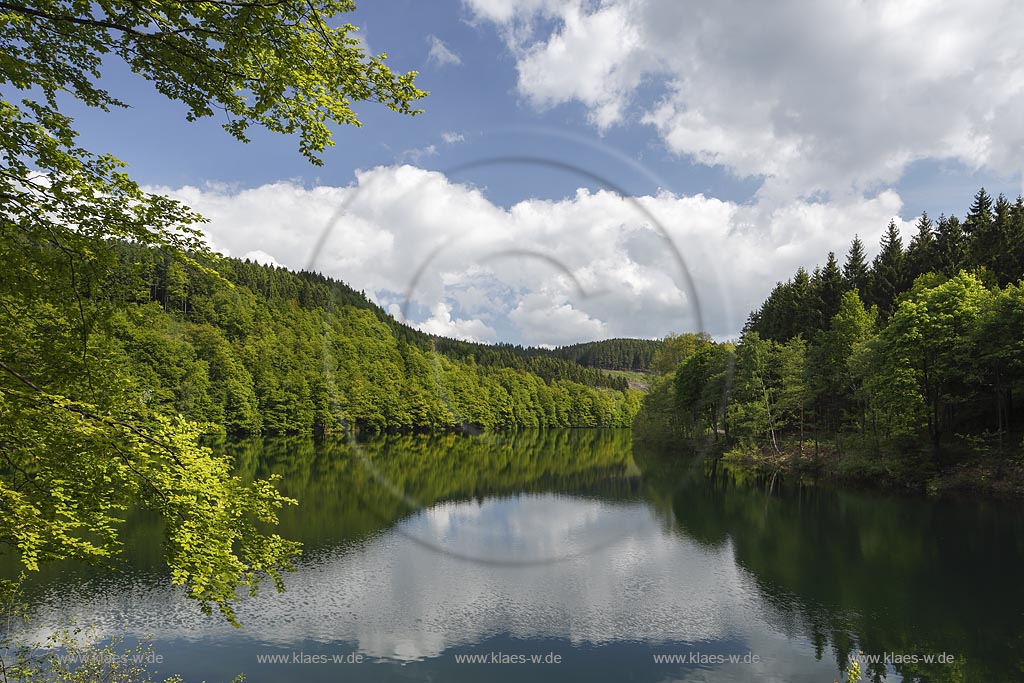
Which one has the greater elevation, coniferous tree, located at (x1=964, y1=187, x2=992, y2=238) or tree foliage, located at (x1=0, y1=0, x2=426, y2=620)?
coniferous tree, located at (x1=964, y1=187, x2=992, y2=238)

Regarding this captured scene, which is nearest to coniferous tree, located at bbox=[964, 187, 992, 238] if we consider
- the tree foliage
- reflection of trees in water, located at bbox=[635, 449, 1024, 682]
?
reflection of trees in water, located at bbox=[635, 449, 1024, 682]

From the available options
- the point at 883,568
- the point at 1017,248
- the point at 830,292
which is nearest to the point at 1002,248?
the point at 1017,248

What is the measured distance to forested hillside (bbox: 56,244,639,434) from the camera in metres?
81.4

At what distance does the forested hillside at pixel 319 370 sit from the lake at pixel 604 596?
37.1m

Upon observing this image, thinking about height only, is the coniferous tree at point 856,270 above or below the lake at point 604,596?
above

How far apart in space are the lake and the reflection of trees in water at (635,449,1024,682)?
10cm

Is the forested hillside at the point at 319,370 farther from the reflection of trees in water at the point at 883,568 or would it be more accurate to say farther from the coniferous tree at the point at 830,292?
the coniferous tree at the point at 830,292

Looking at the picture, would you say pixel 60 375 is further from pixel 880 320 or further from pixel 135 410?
pixel 880 320

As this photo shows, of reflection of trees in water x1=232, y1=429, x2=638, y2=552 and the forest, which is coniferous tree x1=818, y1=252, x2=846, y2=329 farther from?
reflection of trees in water x1=232, y1=429, x2=638, y2=552

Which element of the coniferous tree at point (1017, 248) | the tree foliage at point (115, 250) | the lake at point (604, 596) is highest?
the coniferous tree at point (1017, 248)

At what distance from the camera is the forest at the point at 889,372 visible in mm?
38688

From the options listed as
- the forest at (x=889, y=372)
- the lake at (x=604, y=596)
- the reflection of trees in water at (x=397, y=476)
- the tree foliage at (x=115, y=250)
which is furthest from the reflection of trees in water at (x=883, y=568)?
the tree foliage at (x=115, y=250)

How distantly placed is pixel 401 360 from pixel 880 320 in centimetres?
8515

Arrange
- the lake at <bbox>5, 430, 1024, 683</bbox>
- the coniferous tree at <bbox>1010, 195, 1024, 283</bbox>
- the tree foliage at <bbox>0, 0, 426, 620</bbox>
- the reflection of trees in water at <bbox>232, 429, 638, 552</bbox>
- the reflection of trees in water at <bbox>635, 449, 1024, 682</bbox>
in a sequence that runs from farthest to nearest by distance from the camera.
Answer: the coniferous tree at <bbox>1010, 195, 1024, 283</bbox> → the reflection of trees in water at <bbox>232, 429, 638, 552</bbox> → the reflection of trees in water at <bbox>635, 449, 1024, 682</bbox> → the lake at <bbox>5, 430, 1024, 683</bbox> → the tree foliage at <bbox>0, 0, 426, 620</bbox>
